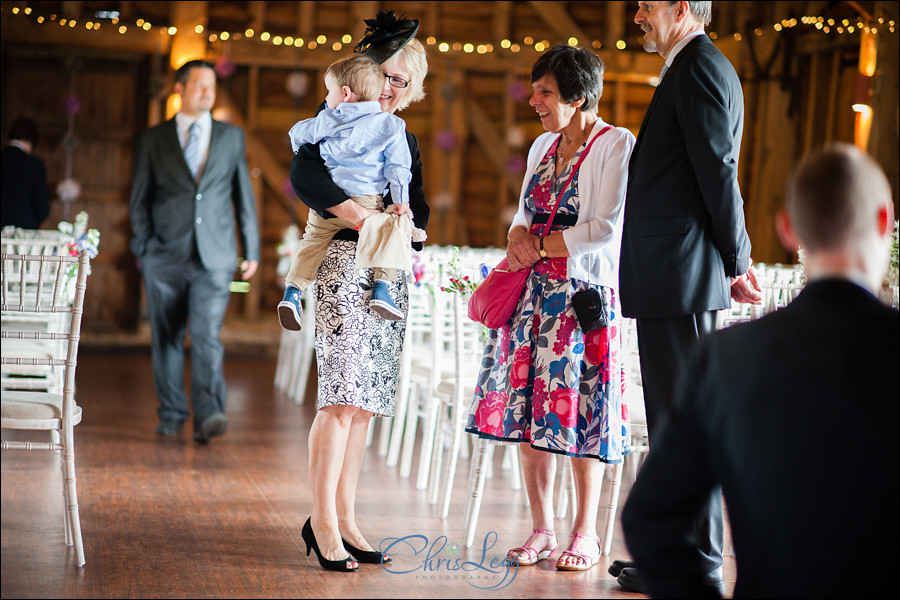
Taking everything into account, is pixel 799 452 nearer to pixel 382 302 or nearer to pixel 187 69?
pixel 382 302

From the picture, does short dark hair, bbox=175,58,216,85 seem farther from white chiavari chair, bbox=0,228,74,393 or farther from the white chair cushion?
the white chair cushion

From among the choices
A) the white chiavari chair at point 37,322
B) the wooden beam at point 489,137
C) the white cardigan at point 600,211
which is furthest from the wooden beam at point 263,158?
the white cardigan at point 600,211

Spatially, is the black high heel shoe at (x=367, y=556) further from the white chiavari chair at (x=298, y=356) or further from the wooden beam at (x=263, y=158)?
the wooden beam at (x=263, y=158)

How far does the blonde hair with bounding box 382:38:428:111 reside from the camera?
2916 millimetres

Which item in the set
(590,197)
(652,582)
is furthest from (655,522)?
(590,197)

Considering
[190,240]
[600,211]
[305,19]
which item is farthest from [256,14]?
[600,211]

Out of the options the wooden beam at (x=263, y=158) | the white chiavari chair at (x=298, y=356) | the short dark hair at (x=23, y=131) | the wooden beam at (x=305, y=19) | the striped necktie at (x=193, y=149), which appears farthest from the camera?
the wooden beam at (x=305, y=19)

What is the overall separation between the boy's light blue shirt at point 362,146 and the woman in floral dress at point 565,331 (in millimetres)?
441

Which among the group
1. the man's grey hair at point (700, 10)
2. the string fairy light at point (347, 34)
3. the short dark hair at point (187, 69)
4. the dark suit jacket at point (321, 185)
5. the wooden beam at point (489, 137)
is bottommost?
the dark suit jacket at point (321, 185)

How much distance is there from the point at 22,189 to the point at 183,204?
9.22ft

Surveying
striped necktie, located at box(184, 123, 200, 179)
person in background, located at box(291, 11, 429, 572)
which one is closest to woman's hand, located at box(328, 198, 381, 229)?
person in background, located at box(291, 11, 429, 572)

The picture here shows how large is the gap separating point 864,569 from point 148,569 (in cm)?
226

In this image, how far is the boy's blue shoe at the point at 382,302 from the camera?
9.05 feet

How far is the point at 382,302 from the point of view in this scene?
9.04 feet
